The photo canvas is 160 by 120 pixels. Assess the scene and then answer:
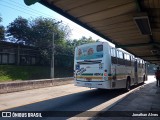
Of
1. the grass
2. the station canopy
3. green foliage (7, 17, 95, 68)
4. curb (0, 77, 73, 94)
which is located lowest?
curb (0, 77, 73, 94)

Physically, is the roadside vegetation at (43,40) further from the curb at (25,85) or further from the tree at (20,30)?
the curb at (25,85)

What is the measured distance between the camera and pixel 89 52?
44.6ft

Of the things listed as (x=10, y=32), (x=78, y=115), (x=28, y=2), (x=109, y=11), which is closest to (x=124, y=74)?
(x=78, y=115)

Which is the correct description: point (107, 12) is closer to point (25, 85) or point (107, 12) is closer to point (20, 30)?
point (25, 85)

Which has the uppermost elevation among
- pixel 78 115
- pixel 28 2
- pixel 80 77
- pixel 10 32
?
pixel 10 32

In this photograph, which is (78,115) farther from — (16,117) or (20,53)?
(20,53)

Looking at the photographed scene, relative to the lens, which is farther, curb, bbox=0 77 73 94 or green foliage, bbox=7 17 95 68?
green foliage, bbox=7 17 95 68

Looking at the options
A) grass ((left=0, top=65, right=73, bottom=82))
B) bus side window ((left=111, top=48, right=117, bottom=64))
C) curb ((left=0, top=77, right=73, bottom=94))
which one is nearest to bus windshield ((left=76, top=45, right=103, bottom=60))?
bus side window ((left=111, top=48, right=117, bottom=64))

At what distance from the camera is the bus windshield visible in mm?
13039

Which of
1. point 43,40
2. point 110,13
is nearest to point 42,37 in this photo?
point 43,40

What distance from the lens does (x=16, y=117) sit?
25.4ft

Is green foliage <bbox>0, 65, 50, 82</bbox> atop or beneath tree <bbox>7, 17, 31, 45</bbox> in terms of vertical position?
beneath

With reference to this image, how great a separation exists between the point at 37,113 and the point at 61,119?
136cm

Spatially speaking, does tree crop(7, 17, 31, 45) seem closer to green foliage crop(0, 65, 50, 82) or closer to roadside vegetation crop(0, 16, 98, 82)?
roadside vegetation crop(0, 16, 98, 82)
